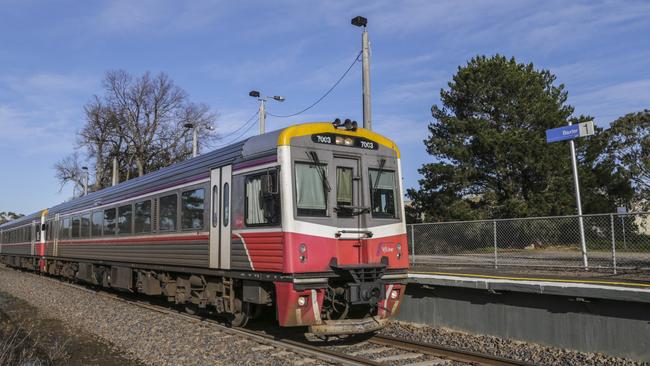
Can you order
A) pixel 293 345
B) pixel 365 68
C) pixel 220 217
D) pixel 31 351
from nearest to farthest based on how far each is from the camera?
1. pixel 31 351
2. pixel 293 345
3. pixel 220 217
4. pixel 365 68

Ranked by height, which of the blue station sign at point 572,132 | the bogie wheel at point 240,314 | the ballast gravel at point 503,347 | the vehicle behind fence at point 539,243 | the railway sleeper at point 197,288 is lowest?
the ballast gravel at point 503,347

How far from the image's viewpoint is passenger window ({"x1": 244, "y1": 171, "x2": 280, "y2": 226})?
7.70 metres

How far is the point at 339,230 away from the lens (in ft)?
25.7

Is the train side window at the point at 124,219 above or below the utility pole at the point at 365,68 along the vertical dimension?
below

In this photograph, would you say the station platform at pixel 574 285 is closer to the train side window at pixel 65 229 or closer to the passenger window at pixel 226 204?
the passenger window at pixel 226 204

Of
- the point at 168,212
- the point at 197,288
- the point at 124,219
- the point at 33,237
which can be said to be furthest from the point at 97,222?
the point at 33,237

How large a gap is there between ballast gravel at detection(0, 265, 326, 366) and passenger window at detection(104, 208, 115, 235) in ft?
6.09

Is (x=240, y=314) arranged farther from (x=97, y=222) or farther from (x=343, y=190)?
(x=97, y=222)

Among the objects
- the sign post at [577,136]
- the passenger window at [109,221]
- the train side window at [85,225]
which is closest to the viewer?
the sign post at [577,136]

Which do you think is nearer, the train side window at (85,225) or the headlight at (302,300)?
the headlight at (302,300)

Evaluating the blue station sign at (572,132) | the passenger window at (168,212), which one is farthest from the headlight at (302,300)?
the blue station sign at (572,132)

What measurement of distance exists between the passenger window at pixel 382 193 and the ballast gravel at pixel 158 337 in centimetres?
257

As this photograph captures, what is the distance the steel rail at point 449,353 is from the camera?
664 centimetres

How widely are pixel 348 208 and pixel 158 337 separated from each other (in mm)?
3955
